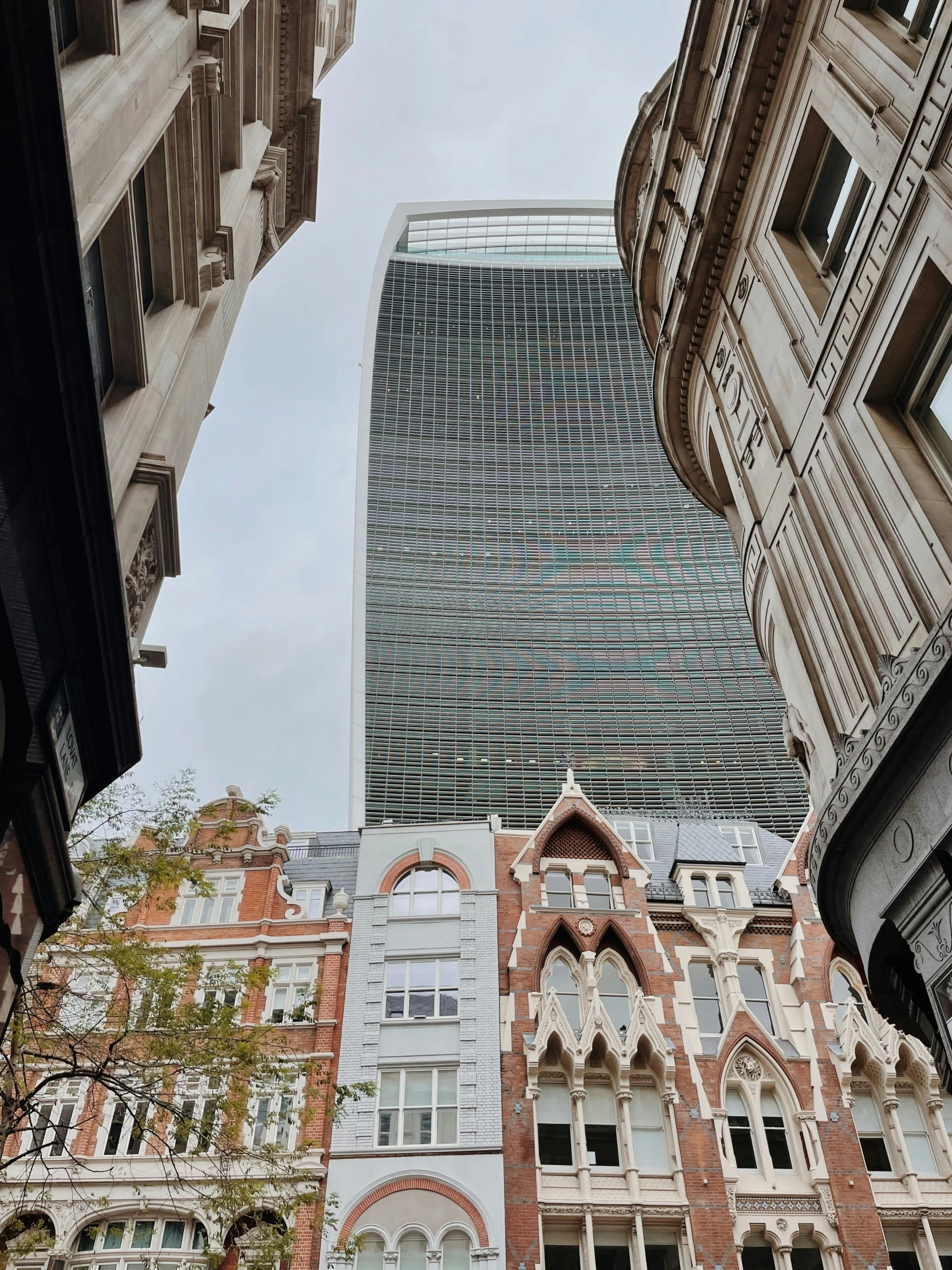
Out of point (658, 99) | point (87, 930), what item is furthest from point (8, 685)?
point (87, 930)

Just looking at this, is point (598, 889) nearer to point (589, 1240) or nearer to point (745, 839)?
point (589, 1240)

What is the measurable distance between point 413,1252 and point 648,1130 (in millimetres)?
6750

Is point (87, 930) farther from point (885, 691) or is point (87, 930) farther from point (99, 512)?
point (885, 691)

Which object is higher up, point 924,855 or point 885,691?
point 885,691

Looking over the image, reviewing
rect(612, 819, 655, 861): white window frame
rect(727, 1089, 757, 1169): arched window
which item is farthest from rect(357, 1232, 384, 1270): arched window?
rect(612, 819, 655, 861): white window frame

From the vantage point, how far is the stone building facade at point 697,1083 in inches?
950

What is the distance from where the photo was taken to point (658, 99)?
64.7ft

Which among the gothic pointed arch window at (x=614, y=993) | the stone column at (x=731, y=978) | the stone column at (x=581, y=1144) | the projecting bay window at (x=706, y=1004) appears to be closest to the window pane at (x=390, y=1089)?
the stone column at (x=581, y=1144)

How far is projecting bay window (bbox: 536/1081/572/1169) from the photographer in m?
25.4

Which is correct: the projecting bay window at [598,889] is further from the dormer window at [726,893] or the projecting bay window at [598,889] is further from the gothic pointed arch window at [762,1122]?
the gothic pointed arch window at [762,1122]

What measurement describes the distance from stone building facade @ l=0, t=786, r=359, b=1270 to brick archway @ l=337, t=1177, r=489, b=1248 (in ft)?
2.89

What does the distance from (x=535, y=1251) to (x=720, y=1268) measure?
4.42m

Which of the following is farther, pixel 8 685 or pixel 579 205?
pixel 579 205

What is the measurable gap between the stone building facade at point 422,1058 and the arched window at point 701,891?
6.36 meters
